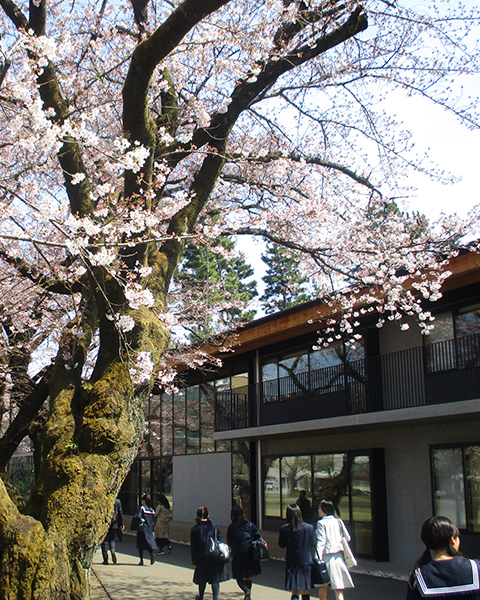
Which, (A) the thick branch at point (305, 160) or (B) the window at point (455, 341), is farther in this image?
(B) the window at point (455, 341)

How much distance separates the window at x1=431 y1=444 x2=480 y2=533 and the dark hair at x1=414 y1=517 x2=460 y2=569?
9398 mm

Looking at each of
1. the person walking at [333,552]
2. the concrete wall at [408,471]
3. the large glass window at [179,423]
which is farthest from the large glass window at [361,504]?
the large glass window at [179,423]

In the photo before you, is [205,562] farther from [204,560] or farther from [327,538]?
[327,538]

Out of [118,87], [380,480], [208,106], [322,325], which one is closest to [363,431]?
[380,480]

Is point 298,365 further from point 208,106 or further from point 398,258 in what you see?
point 208,106

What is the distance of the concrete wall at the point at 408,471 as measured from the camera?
12.9 meters

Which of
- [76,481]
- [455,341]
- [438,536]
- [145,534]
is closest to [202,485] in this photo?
[145,534]

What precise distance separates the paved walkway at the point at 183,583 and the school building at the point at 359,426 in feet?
5.16

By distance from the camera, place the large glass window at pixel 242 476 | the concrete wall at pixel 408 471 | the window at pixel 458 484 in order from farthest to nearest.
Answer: the large glass window at pixel 242 476, the concrete wall at pixel 408 471, the window at pixel 458 484

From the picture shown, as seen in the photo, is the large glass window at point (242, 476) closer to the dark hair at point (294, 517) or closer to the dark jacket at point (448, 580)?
the dark hair at point (294, 517)

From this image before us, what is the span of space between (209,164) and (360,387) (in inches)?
323

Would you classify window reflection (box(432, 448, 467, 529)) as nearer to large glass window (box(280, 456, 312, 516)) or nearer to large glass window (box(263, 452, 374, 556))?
large glass window (box(263, 452, 374, 556))

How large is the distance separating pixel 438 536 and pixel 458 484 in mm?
9927

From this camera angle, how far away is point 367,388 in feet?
45.9
